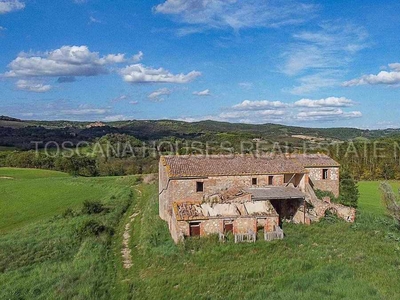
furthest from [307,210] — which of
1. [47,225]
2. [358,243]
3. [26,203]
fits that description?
[26,203]

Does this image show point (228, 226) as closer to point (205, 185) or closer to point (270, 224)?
point (270, 224)

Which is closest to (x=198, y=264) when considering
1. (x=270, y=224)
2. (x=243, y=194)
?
(x=270, y=224)

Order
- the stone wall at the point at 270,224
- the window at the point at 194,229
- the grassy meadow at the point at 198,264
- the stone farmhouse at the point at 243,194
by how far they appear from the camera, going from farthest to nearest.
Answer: the stone wall at the point at 270,224 → the stone farmhouse at the point at 243,194 → the window at the point at 194,229 → the grassy meadow at the point at 198,264

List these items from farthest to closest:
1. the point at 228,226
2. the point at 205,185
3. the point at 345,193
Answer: the point at 345,193 → the point at 205,185 → the point at 228,226

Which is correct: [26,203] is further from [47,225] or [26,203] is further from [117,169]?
[117,169]

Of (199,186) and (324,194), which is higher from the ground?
(199,186)

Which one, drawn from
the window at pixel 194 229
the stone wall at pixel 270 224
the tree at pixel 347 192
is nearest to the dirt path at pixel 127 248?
the window at pixel 194 229

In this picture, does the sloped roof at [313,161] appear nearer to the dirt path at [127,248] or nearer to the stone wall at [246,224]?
the stone wall at [246,224]
